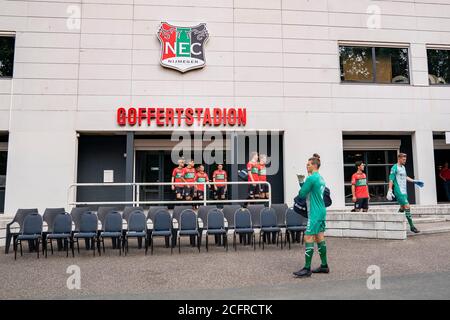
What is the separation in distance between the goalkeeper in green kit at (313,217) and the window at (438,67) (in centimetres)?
1125

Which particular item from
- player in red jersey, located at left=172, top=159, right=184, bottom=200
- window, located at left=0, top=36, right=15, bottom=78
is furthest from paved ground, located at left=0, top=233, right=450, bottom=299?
window, located at left=0, top=36, right=15, bottom=78

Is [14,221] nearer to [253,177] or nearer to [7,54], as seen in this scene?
[253,177]

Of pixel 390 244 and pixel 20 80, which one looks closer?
pixel 390 244

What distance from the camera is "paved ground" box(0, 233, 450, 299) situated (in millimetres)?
4559

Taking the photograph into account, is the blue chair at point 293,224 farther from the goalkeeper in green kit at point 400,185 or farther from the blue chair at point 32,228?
the blue chair at point 32,228

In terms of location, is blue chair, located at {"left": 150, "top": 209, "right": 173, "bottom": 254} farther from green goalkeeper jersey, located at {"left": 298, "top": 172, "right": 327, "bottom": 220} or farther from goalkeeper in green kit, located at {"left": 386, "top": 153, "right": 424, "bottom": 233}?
goalkeeper in green kit, located at {"left": 386, "top": 153, "right": 424, "bottom": 233}

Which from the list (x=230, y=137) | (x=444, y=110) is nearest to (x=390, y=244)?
(x=230, y=137)

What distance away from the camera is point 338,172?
12.8m

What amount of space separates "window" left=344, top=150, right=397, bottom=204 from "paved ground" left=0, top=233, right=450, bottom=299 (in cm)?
603

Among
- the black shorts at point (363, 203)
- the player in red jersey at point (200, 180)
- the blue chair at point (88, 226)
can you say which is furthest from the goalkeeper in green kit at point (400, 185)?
the blue chair at point (88, 226)
